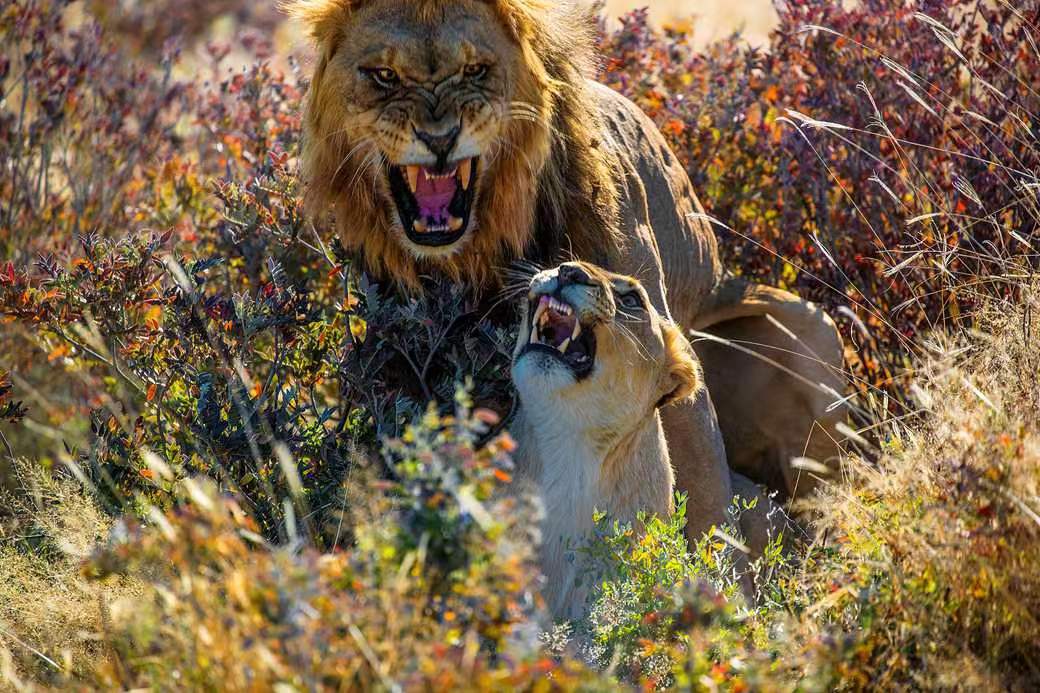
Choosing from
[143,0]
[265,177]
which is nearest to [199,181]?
[265,177]

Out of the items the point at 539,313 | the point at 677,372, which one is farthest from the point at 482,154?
the point at 677,372

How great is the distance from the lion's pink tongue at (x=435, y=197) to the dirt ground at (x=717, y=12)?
9.15m

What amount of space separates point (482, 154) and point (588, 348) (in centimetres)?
73

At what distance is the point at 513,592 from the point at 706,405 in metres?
2.93

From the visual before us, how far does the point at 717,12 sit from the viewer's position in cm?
1552

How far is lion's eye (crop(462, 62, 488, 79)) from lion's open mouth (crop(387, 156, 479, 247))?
0.91 feet

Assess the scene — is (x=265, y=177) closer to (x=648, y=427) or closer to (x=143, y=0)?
(x=648, y=427)

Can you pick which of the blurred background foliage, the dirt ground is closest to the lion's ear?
the blurred background foliage

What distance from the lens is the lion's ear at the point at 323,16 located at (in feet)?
16.1

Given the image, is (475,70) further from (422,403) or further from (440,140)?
(422,403)

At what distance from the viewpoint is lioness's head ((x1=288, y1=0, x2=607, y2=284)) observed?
4.66 m

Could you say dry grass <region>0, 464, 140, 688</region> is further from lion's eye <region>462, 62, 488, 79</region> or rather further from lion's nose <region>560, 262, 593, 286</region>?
lion's eye <region>462, 62, 488, 79</region>

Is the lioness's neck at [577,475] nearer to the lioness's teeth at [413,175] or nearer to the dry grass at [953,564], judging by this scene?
the lioness's teeth at [413,175]


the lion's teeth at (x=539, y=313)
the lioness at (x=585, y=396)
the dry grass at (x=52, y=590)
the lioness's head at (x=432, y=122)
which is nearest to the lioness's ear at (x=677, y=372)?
the lioness at (x=585, y=396)
